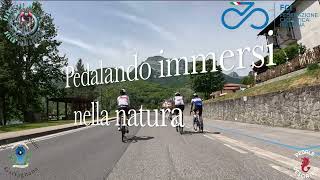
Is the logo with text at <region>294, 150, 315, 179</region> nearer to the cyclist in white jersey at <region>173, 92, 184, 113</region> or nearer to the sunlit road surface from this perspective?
the sunlit road surface

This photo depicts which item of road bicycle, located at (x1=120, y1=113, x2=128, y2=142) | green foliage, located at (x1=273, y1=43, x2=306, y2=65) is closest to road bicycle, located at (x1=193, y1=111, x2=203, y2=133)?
road bicycle, located at (x1=120, y1=113, x2=128, y2=142)

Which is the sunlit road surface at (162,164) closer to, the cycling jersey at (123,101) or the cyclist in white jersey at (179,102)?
the cycling jersey at (123,101)

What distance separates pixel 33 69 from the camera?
60156 mm

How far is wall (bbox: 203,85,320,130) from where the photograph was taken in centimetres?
1638

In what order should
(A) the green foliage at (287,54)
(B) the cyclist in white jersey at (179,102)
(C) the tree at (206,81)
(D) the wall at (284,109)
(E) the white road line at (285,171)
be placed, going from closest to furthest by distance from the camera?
(E) the white road line at (285,171) → (D) the wall at (284,109) → (B) the cyclist in white jersey at (179,102) → (A) the green foliage at (287,54) → (C) the tree at (206,81)

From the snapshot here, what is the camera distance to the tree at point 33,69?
5673 cm

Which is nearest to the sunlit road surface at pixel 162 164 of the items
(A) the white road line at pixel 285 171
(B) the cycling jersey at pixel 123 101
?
(A) the white road line at pixel 285 171

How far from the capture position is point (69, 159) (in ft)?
33.2

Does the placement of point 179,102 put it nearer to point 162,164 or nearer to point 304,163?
point 162,164

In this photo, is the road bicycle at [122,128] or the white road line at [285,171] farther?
the road bicycle at [122,128]

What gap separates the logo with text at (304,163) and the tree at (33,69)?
4898 centimetres

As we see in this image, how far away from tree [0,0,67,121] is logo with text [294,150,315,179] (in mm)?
48982

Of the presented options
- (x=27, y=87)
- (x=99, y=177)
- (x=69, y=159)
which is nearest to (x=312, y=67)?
(x=69, y=159)

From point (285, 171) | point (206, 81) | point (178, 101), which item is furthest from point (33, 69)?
point (285, 171)
